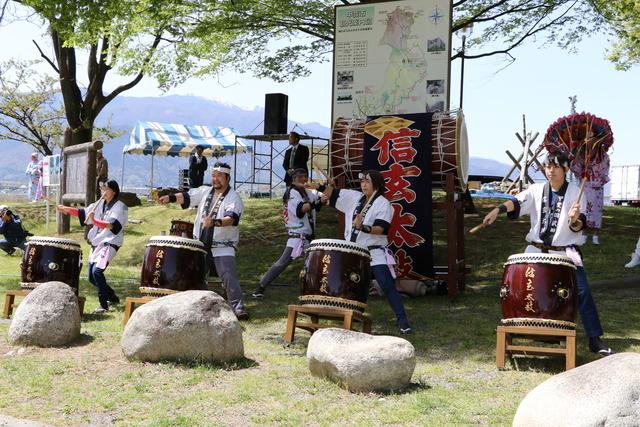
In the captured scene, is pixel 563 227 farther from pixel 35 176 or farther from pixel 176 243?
pixel 35 176

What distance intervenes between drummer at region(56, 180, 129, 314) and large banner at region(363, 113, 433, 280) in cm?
314

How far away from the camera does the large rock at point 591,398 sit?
3.34m

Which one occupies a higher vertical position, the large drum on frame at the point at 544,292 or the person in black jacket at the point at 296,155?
the person in black jacket at the point at 296,155

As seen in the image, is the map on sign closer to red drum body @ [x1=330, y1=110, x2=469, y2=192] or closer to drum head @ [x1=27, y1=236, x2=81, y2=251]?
red drum body @ [x1=330, y1=110, x2=469, y2=192]

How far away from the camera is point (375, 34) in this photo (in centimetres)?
1253

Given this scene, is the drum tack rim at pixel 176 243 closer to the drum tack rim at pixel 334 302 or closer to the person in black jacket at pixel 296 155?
the drum tack rim at pixel 334 302

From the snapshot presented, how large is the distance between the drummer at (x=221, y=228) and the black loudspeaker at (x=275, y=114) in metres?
11.9

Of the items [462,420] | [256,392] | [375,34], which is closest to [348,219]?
[256,392]

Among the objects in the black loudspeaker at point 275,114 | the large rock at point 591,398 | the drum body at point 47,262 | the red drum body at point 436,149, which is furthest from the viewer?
the black loudspeaker at point 275,114

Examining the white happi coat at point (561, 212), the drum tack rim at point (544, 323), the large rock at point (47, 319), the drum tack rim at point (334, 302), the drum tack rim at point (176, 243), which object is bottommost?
the large rock at point (47, 319)

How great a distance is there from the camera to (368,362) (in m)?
4.90

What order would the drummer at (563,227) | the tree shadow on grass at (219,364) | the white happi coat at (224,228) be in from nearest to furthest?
the tree shadow on grass at (219,364) < the drummer at (563,227) < the white happi coat at (224,228)

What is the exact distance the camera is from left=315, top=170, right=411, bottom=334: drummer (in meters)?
7.23

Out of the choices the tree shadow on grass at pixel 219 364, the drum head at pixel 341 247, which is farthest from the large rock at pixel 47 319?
the drum head at pixel 341 247
